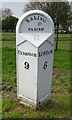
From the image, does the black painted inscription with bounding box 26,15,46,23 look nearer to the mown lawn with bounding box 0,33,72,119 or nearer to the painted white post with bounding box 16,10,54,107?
the painted white post with bounding box 16,10,54,107

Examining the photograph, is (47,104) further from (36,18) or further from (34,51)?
(36,18)

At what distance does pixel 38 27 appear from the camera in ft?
13.8

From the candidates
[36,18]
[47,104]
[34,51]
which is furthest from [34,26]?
[47,104]

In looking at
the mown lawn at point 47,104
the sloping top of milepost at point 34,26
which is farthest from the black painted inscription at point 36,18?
the mown lawn at point 47,104

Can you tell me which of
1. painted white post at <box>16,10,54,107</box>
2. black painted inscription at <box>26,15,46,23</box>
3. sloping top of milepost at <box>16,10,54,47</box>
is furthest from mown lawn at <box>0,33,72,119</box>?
black painted inscription at <box>26,15,46,23</box>

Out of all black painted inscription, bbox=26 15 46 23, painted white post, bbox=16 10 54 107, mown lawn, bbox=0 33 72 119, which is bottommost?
mown lawn, bbox=0 33 72 119

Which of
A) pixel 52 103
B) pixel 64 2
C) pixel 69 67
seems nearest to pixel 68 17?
pixel 64 2

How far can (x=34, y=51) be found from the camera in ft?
13.3

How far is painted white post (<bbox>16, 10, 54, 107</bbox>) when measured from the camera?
4109 mm

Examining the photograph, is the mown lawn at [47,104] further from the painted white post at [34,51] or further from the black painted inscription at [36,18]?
the black painted inscription at [36,18]

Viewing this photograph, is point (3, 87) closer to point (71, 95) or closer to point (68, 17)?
point (71, 95)

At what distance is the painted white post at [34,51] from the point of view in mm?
4109

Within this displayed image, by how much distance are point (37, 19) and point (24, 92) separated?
5.28 feet

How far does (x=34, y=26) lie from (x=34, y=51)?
54 cm
